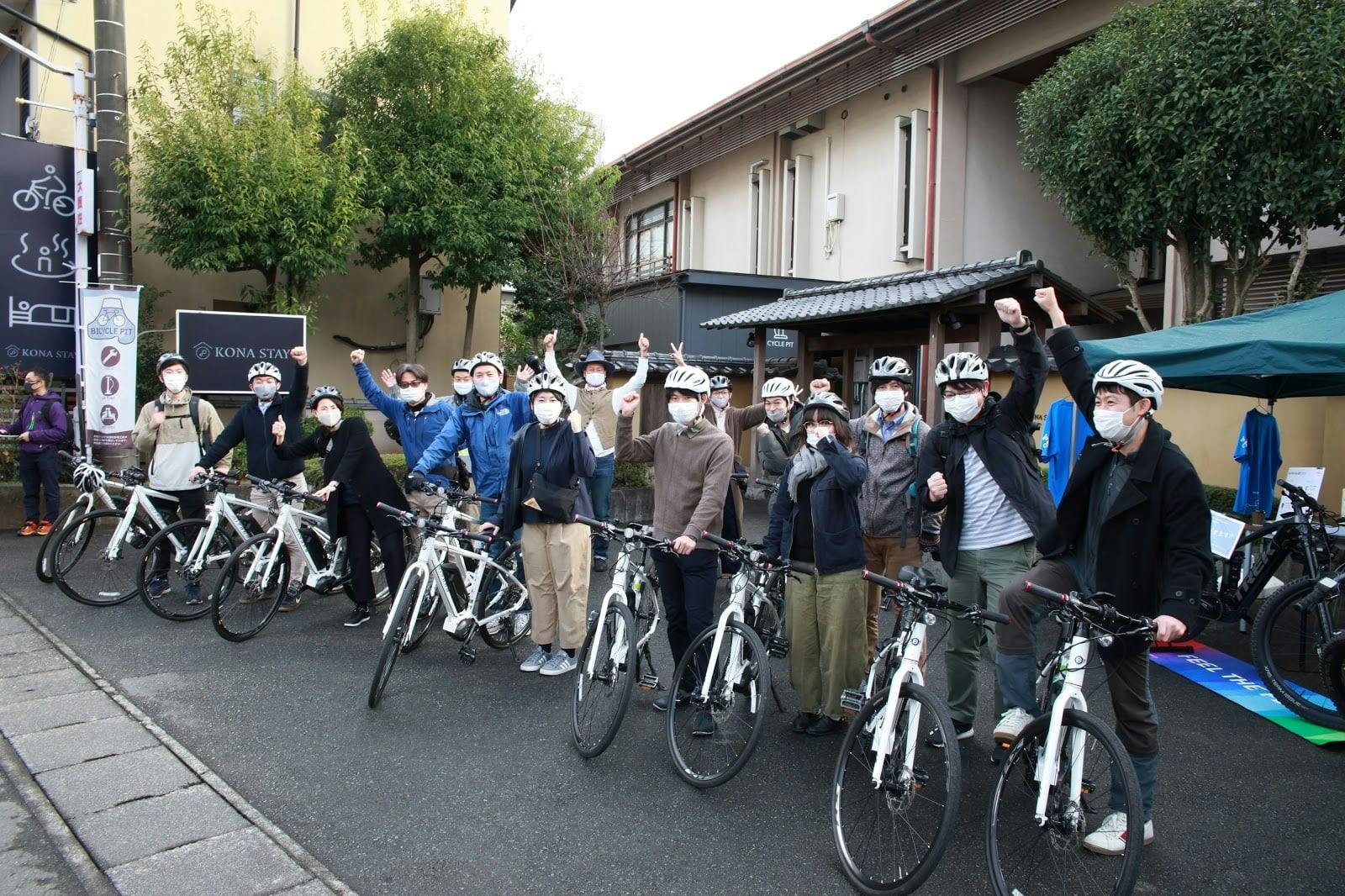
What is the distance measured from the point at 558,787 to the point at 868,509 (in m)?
2.51

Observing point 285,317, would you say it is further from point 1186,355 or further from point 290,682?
point 1186,355

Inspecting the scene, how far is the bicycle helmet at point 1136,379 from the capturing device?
3.62 m

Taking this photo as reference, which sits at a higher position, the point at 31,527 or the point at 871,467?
the point at 871,467

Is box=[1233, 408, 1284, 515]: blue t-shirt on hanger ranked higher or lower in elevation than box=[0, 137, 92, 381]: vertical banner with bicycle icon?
lower

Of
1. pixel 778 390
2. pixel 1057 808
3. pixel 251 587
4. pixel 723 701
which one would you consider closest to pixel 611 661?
pixel 723 701

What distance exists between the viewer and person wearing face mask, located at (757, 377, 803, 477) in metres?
7.95

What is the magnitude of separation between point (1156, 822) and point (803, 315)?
8.83 meters

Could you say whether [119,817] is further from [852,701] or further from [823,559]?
[823,559]

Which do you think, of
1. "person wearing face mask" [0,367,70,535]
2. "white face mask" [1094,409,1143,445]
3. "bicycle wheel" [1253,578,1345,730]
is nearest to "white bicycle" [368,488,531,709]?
"white face mask" [1094,409,1143,445]

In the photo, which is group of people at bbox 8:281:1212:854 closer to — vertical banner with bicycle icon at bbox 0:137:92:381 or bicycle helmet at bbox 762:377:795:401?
bicycle helmet at bbox 762:377:795:401

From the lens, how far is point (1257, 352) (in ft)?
19.7

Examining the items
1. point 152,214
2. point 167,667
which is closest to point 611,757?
point 167,667

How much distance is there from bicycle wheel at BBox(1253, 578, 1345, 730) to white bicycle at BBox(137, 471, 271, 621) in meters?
7.10

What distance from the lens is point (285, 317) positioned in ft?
40.3
